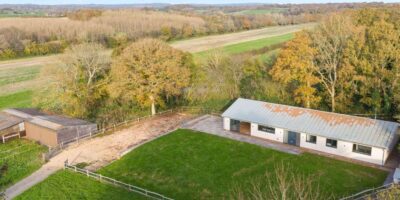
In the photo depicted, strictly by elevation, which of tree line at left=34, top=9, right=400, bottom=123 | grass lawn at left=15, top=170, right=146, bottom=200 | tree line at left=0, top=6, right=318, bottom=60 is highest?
tree line at left=0, top=6, right=318, bottom=60

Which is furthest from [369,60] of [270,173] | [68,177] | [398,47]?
[68,177]

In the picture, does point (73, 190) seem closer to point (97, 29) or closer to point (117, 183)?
point (117, 183)

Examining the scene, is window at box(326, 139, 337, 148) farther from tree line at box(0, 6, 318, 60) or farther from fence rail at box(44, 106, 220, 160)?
tree line at box(0, 6, 318, 60)

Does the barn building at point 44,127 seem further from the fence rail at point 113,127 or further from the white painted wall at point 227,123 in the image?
the white painted wall at point 227,123

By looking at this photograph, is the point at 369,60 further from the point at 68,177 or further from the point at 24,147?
the point at 24,147

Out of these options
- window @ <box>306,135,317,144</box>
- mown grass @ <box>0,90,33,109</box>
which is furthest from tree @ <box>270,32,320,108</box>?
mown grass @ <box>0,90,33,109</box>
